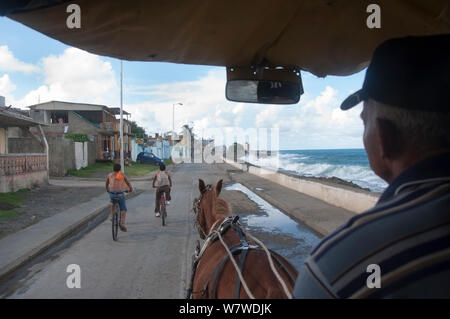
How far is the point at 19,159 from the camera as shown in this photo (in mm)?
17984

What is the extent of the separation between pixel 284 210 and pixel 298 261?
6.67m

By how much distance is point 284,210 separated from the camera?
13.8 metres

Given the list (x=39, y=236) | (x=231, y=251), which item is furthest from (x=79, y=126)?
(x=231, y=251)

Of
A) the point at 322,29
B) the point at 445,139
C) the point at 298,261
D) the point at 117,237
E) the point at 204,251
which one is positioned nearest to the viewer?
the point at 445,139

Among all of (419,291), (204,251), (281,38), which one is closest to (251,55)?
(281,38)

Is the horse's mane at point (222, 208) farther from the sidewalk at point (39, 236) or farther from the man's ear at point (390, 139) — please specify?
the sidewalk at point (39, 236)

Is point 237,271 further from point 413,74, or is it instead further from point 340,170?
point 340,170

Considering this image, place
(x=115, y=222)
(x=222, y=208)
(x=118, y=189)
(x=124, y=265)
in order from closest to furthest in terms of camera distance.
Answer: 1. (x=222, y=208)
2. (x=124, y=265)
3. (x=115, y=222)
4. (x=118, y=189)

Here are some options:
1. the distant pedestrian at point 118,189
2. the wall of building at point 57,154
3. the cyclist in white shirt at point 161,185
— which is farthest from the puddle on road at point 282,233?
the wall of building at point 57,154

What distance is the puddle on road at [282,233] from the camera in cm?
792

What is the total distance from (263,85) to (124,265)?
476 centimetres

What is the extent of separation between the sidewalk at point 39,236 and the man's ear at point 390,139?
6.97 m

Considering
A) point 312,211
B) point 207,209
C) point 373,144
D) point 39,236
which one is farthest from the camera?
point 312,211
